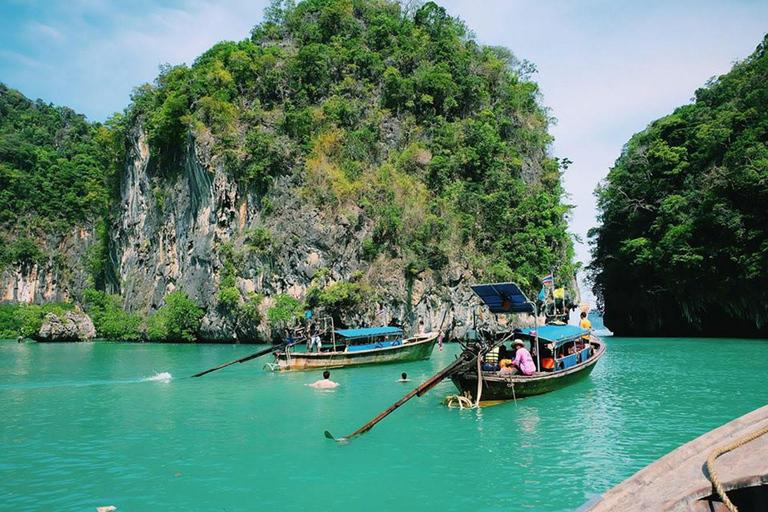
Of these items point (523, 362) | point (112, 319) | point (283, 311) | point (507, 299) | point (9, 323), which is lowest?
point (523, 362)

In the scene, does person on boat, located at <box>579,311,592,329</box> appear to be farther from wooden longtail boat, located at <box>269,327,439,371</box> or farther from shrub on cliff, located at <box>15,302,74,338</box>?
shrub on cliff, located at <box>15,302,74,338</box>

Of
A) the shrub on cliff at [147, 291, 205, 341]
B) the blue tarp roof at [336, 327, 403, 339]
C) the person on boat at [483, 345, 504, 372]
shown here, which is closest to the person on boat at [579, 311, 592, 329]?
the person on boat at [483, 345, 504, 372]

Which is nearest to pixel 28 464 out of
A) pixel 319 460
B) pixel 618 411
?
pixel 319 460

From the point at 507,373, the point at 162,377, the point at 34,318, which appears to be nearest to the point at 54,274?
the point at 34,318

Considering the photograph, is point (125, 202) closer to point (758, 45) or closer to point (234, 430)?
point (234, 430)

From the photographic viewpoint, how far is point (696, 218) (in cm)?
3641

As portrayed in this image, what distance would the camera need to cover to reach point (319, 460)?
1016 centimetres

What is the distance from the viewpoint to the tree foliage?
3344cm

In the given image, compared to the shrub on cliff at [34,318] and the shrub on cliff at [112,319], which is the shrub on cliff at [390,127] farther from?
the shrub on cliff at [34,318]

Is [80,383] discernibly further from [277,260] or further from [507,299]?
[277,260]

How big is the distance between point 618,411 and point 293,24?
150ft

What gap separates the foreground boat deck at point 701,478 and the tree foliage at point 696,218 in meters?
33.8

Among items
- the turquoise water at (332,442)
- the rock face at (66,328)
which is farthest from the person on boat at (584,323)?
the rock face at (66,328)

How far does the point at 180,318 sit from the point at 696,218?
123ft
